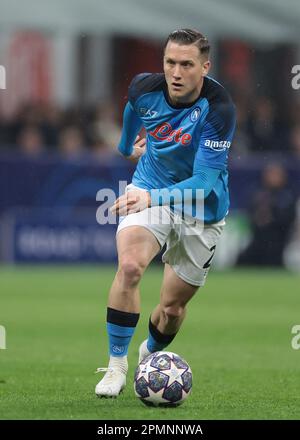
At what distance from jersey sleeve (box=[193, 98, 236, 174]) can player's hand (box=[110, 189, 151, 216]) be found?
462 mm

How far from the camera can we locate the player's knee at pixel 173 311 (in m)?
9.14

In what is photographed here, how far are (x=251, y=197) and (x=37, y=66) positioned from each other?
706cm

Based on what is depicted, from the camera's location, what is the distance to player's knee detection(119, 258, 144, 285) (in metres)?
8.16

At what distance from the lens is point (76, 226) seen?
20.4 meters

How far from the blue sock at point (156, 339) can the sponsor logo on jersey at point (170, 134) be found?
4.84ft

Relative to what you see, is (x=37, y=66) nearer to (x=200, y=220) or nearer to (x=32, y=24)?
(x=32, y=24)

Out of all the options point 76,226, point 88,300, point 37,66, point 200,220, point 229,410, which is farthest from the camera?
point 37,66

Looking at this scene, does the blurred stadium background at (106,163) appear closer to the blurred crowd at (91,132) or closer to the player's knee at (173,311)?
the blurred crowd at (91,132)

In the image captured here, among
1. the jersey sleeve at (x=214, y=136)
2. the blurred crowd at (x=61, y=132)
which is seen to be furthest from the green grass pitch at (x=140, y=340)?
the blurred crowd at (x=61, y=132)

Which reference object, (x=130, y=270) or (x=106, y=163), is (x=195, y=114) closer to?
(x=130, y=270)

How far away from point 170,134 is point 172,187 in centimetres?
45

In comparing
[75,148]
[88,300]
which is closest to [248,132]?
[75,148]

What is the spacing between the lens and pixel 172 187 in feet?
27.7
